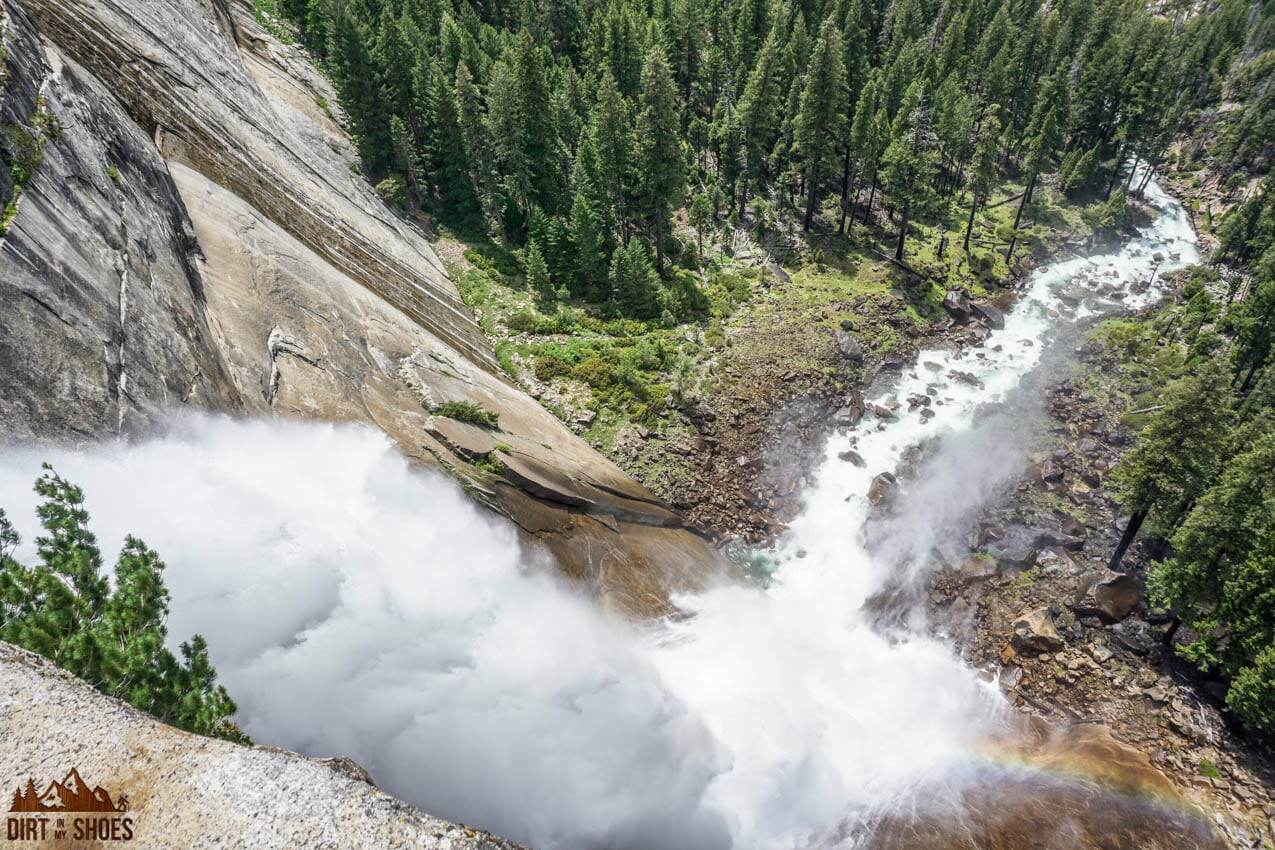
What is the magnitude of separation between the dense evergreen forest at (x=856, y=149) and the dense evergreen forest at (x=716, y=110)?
0.87ft

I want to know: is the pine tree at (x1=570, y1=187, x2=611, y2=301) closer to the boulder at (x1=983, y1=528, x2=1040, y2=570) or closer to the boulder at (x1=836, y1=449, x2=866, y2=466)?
the boulder at (x1=836, y1=449, x2=866, y2=466)

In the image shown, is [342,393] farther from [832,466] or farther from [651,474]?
[832,466]

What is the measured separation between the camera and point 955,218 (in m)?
57.4

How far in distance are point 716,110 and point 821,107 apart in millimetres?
18910

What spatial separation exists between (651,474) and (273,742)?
21023 mm

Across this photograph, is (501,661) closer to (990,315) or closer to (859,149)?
(990,315)

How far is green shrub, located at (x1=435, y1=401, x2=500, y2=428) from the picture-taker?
78.8ft

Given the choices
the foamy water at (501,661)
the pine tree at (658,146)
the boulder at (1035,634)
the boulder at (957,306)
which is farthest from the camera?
the boulder at (957,306)

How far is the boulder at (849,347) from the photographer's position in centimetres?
4009

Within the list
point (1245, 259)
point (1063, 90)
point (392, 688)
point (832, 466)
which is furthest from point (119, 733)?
point (1063, 90)

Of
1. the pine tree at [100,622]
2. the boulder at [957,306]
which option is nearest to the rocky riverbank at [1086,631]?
the boulder at [957,306]

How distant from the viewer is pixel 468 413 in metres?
24.4

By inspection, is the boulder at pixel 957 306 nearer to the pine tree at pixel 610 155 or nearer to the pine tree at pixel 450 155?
the pine tree at pixel 610 155

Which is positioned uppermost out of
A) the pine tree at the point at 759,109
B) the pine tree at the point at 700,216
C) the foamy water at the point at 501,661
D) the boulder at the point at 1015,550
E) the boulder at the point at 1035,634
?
the pine tree at the point at 759,109
